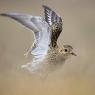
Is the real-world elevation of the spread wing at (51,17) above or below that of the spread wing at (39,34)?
above

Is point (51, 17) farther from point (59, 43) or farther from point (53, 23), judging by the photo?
point (59, 43)

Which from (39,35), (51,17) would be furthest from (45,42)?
(51,17)

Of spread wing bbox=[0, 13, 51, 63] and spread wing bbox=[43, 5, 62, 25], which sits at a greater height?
spread wing bbox=[43, 5, 62, 25]
